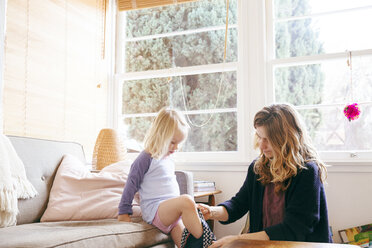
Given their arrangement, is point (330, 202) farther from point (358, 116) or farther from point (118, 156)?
point (118, 156)

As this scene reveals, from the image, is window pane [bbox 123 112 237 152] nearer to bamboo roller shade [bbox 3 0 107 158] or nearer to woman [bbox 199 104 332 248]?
bamboo roller shade [bbox 3 0 107 158]

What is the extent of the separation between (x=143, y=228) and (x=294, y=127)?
78 cm

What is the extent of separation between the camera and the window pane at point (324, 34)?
262cm

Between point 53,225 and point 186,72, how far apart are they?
5.44 ft

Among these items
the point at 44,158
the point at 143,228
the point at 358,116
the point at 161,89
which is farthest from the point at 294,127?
the point at 161,89

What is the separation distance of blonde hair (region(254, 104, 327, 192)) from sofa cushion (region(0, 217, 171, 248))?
57cm

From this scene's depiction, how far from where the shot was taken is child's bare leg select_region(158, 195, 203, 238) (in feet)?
5.26

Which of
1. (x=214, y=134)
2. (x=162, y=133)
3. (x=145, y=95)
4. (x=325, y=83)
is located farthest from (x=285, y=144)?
(x=145, y=95)

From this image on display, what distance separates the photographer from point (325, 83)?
8.69ft

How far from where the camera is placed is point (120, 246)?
5.05ft

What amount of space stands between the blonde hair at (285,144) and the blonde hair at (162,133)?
513 millimetres

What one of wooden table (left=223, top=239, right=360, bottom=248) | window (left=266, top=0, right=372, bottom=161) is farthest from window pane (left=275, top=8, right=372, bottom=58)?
wooden table (left=223, top=239, right=360, bottom=248)

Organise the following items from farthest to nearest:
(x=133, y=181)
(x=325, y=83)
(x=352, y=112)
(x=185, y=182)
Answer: (x=325, y=83) → (x=352, y=112) → (x=185, y=182) → (x=133, y=181)

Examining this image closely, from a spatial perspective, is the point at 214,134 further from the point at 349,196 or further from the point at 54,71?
the point at 54,71
